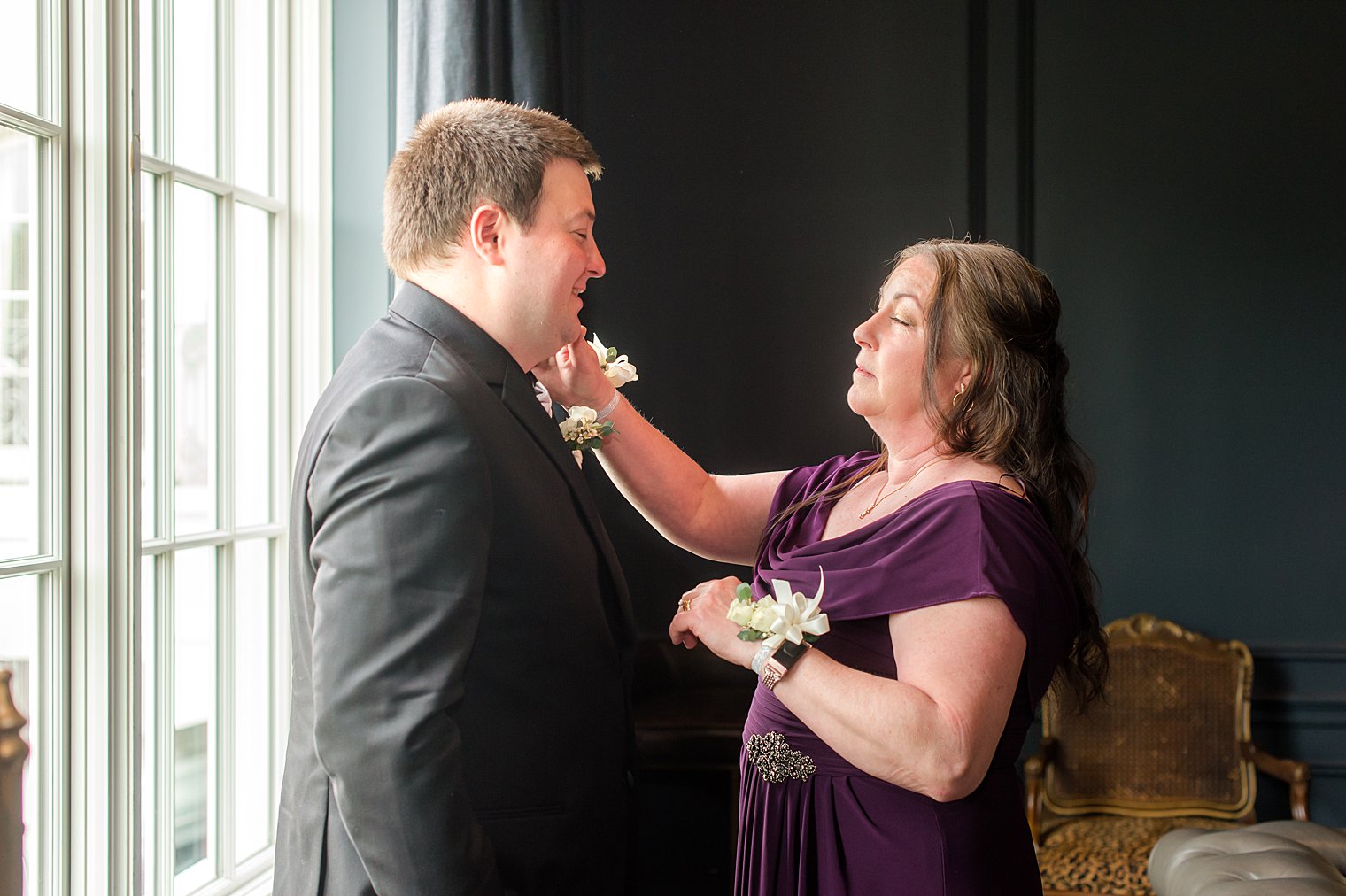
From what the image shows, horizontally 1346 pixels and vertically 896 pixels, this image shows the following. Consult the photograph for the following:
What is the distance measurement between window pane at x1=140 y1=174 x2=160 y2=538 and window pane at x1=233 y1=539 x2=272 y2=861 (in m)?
0.42

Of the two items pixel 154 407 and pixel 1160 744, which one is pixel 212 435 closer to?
pixel 154 407

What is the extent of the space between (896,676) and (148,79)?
176cm

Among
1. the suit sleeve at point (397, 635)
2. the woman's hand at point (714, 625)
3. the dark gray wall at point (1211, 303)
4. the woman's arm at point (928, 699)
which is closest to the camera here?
the suit sleeve at point (397, 635)

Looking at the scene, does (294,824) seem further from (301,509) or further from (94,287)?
(94,287)

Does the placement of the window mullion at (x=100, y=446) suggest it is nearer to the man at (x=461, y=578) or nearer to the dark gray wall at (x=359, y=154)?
the man at (x=461, y=578)

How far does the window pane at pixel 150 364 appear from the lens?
→ 2.09 metres

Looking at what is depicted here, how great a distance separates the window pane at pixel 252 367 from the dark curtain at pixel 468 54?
0.43 meters

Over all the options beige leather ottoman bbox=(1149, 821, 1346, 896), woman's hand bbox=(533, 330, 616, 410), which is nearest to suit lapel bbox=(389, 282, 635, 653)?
woman's hand bbox=(533, 330, 616, 410)

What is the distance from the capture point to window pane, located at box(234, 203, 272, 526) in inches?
99.0

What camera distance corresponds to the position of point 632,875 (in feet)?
5.21

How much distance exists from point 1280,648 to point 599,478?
240 centimetres

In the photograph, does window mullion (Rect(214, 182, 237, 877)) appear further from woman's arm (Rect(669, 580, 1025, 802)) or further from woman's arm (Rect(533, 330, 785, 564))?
woman's arm (Rect(669, 580, 1025, 802))

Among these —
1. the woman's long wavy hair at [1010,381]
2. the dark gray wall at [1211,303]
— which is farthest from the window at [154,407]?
the dark gray wall at [1211,303]

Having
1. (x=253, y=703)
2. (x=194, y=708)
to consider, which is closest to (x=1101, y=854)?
(x=253, y=703)
